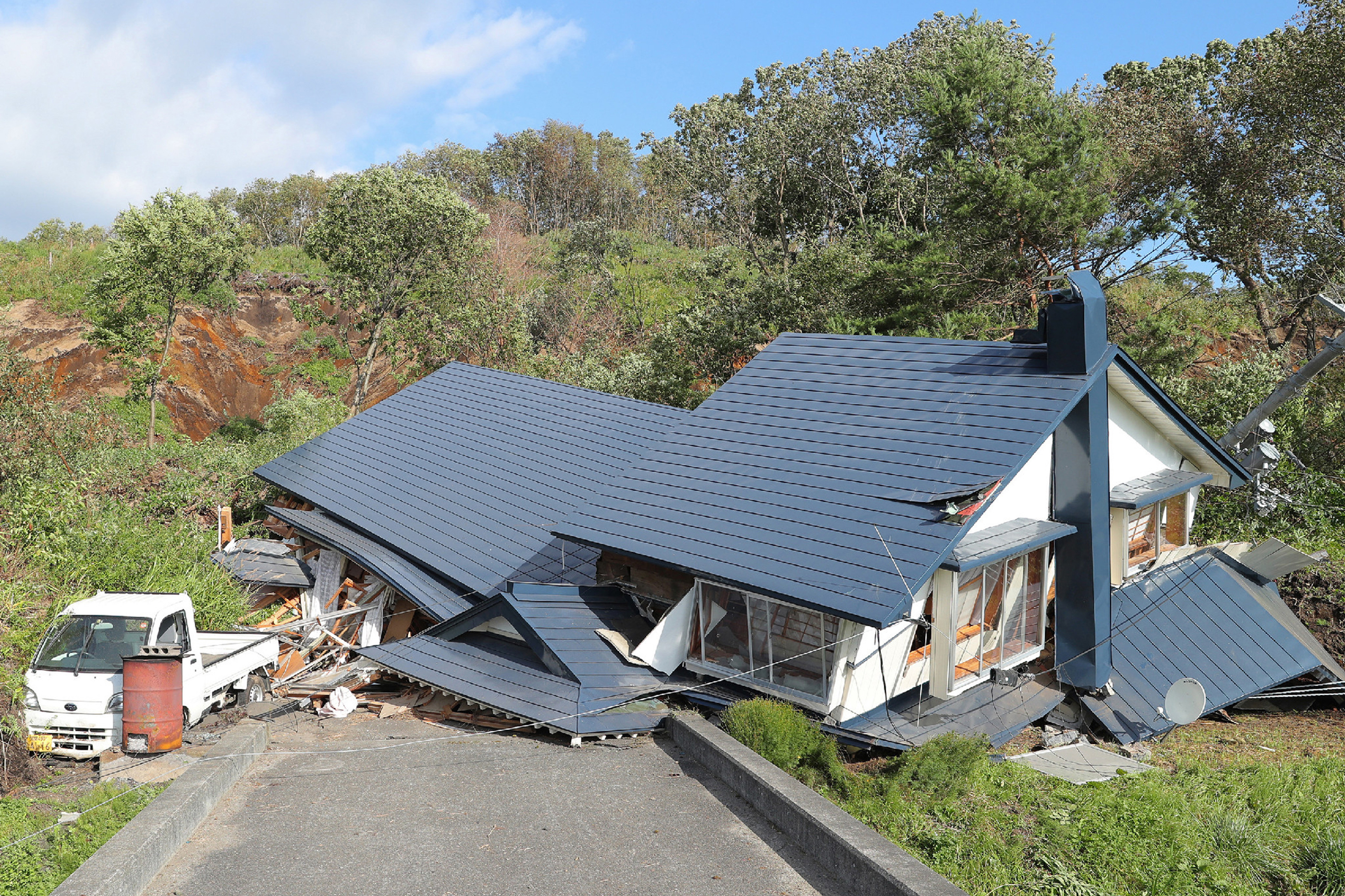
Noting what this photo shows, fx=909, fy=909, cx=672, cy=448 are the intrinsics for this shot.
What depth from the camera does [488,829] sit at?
798 cm

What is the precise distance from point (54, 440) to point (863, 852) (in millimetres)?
18388

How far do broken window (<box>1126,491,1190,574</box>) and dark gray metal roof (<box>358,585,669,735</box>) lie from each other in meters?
8.10

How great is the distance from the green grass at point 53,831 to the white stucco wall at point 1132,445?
12570 mm

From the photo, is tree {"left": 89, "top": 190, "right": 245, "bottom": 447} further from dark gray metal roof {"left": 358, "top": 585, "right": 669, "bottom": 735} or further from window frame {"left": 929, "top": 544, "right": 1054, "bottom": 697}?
window frame {"left": 929, "top": 544, "right": 1054, "bottom": 697}

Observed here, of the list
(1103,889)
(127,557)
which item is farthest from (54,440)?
(1103,889)

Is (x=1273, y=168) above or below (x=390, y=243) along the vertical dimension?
above

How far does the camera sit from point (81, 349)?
33.8m

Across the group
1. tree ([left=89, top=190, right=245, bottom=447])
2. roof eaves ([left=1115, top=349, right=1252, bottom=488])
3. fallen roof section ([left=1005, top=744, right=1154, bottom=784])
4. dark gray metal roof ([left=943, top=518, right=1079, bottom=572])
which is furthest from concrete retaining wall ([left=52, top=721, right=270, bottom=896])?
tree ([left=89, top=190, right=245, bottom=447])

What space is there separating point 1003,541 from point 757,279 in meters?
20.4

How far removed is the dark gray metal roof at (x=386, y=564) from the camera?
13.8 meters

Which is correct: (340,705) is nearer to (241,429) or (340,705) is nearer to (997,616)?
(997,616)

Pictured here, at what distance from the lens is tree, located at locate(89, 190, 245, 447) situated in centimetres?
2769

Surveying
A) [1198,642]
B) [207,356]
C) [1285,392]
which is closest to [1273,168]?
[1285,392]

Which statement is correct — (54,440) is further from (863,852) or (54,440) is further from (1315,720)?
(1315,720)
